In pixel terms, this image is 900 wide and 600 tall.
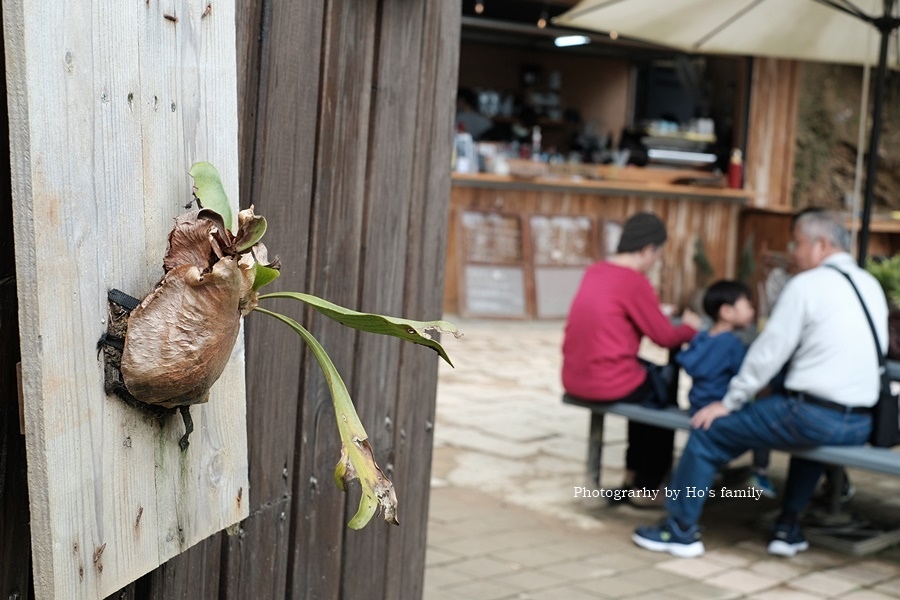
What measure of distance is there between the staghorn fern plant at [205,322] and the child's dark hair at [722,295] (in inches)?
143

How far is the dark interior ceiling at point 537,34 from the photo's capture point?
1416cm

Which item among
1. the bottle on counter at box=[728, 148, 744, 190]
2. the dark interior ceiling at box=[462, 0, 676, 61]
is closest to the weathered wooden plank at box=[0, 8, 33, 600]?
the bottle on counter at box=[728, 148, 744, 190]

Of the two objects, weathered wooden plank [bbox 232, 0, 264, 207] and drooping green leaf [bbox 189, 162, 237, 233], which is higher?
weathered wooden plank [bbox 232, 0, 264, 207]

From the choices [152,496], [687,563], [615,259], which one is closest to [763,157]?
[615,259]

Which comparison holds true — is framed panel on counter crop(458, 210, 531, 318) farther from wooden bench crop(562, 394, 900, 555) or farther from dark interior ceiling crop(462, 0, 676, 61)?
wooden bench crop(562, 394, 900, 555)

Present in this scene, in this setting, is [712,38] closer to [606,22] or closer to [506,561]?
[606,22]

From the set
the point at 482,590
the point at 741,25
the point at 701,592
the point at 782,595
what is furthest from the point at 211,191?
the point at 741,25

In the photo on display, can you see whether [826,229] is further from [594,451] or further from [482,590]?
[482,590]

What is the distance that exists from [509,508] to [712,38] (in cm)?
323

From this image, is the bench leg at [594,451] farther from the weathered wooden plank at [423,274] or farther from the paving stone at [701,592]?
the weathered wooden plank at [423,274]

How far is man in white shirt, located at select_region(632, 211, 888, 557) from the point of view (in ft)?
14.6

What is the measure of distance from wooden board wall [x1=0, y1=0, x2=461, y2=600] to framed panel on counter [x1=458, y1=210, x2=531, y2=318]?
7949 millimetres

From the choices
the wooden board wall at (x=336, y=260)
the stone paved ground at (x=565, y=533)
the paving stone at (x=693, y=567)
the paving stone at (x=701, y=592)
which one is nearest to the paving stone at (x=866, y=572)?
the stone paved ground at (x=565, y=533)

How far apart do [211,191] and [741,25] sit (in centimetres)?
570
